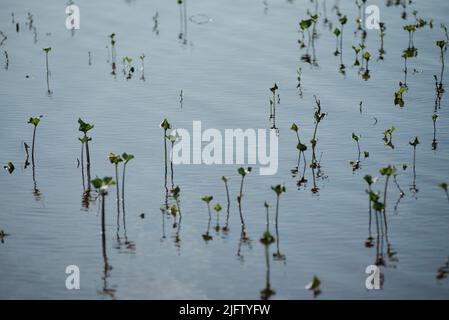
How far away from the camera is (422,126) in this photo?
9.27 m

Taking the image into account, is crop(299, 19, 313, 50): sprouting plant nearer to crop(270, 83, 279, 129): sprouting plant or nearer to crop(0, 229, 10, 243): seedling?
crop(270, 83, 279, 129): sprouting plant

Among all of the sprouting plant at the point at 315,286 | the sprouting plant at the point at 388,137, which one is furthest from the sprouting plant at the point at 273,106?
the sprouting plant at the point at 315,286

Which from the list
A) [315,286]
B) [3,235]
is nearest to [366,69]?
[315,286]

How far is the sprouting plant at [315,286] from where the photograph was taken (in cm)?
578

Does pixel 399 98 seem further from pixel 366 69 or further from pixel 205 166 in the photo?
pixel 205 166

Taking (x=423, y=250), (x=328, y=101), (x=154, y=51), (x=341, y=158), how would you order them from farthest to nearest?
(x=154, y=51) → (x=328, y=101) → (x=341, y=158) → (x=423, y=250)

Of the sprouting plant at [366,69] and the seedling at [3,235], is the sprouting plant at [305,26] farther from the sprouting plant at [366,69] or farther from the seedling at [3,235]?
the seedling at [3,235]

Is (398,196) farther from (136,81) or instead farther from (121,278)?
(136,81)

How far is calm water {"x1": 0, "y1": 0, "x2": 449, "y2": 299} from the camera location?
6.16m

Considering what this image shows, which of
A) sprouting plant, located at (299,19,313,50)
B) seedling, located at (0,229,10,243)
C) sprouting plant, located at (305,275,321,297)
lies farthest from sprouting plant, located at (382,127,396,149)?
seedling, located at (0,229,10,243)

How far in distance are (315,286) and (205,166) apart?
2799mm
